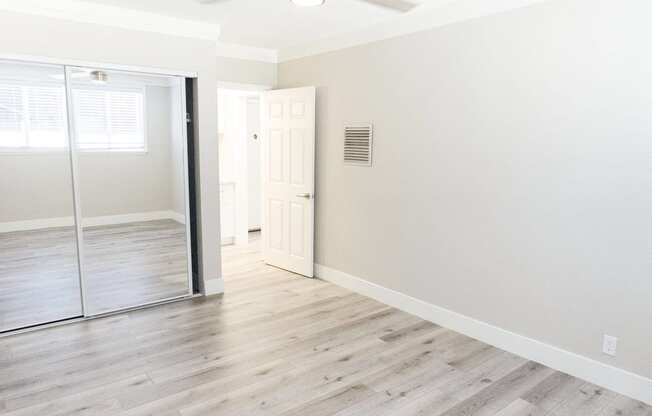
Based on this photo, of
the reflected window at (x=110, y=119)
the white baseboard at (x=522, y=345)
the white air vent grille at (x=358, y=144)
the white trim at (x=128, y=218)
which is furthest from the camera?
the white air vent grille at (x=358, y=144)

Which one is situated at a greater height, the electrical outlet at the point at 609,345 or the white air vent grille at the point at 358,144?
the white air vent grille at the point at 358,144

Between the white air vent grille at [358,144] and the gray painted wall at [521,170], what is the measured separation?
82 millimetres

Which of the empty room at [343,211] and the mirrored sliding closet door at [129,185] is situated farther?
the mirrored sliding closet door at [129,185]

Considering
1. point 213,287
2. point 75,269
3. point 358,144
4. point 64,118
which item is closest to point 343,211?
point 358,144

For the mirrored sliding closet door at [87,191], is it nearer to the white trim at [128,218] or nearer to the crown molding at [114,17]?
the white trim at [128,218]

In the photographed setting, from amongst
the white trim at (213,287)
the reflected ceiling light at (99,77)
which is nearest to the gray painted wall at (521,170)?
the white trim at (213,287)

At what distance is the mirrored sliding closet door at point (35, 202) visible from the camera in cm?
330

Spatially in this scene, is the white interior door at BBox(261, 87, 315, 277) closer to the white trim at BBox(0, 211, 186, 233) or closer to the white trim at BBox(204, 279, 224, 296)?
the white trim at BBox(204, 279, 224, 296)

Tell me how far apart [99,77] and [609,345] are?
4.07 metres

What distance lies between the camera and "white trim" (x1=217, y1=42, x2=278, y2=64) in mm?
4688

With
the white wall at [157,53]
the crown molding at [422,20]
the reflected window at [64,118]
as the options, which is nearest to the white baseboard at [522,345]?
the white wall at [157,53]

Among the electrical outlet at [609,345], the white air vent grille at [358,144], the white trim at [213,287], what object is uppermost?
the white air vent grille at [358,144]

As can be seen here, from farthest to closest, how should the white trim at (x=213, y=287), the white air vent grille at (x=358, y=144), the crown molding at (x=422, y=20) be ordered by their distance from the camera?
1. the white trim at (x=213, y=287)
2. the white air vent grille at (x=358, y=144)
3. the crown molding at (x=422, y=20)

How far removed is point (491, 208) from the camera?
3.22 metres
